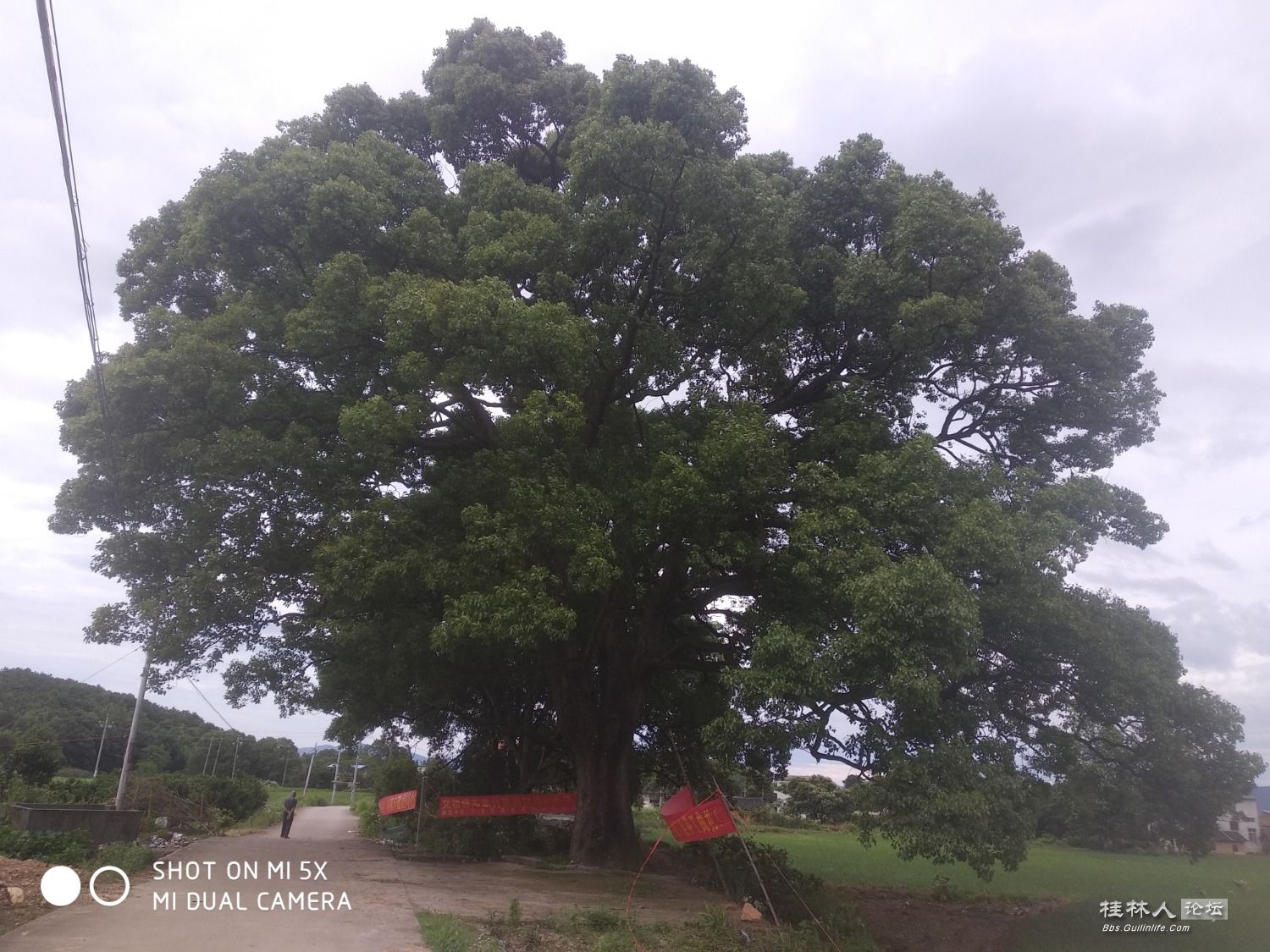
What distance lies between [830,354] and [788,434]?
5.50 feet

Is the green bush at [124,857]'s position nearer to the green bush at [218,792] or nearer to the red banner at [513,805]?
the red banner at [513,805]

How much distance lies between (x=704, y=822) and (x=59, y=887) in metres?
7.06

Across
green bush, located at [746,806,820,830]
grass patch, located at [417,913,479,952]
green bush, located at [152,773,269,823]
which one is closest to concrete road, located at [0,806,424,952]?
grass patch, located at [417,913,479,952]

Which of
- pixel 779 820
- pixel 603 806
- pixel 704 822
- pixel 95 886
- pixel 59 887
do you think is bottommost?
pixel 779 820

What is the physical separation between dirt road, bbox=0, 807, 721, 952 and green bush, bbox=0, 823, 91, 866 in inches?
36.5

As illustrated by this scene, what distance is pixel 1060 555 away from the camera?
9734 millimetres

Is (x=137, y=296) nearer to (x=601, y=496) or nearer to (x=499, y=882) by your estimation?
(x=601, y=496)

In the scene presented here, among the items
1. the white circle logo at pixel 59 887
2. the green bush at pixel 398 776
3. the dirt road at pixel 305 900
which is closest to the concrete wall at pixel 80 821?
the dirt road at pixel 305 900

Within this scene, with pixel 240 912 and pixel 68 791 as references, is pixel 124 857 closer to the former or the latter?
pixel 240 912

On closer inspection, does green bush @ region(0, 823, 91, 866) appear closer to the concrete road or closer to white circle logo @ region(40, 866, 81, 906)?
the concrete road

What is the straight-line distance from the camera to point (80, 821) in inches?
474

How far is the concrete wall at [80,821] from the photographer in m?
11.5

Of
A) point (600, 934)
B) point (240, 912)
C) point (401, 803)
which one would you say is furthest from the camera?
point (401, 803)

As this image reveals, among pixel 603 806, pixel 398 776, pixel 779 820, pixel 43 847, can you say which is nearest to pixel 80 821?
pixel 43 847
